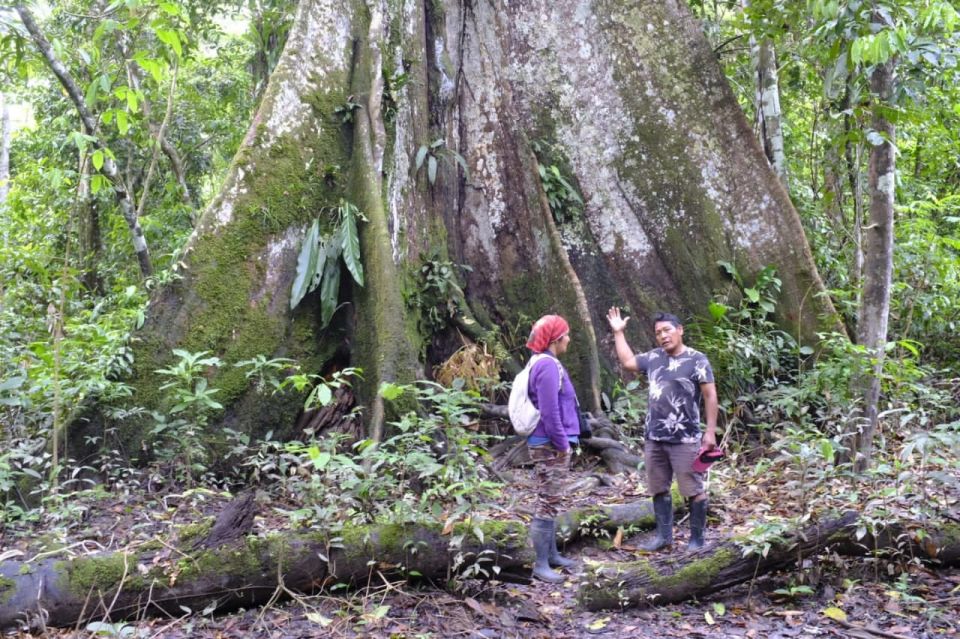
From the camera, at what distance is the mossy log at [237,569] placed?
13.1 feet

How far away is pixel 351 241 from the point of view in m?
6.80

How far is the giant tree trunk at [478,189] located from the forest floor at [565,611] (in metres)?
1.93

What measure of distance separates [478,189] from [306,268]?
7.36ft

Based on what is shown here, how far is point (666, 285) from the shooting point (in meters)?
8.36

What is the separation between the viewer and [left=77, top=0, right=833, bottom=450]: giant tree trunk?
6.64 meters

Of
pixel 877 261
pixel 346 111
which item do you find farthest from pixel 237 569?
pixel 877 261

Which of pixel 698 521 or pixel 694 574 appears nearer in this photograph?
pixel 694 574

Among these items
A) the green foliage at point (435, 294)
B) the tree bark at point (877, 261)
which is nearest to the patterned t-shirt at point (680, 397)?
the tree bark at point (877, 261)

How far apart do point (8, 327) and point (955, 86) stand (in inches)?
412

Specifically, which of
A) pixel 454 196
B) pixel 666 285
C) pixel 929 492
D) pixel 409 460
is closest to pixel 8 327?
pixel 454 196

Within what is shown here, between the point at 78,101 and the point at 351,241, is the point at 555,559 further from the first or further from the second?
the point at 78,101

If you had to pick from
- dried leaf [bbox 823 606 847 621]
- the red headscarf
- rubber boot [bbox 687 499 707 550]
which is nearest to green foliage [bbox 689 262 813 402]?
rubber boot [bbox 687 499 707 550]

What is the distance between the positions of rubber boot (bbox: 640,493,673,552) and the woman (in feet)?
1.98

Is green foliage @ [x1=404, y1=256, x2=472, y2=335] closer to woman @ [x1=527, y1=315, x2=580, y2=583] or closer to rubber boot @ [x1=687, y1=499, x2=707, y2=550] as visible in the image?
woman @ [x1=527, y1=315, x2=580, y2=583]
